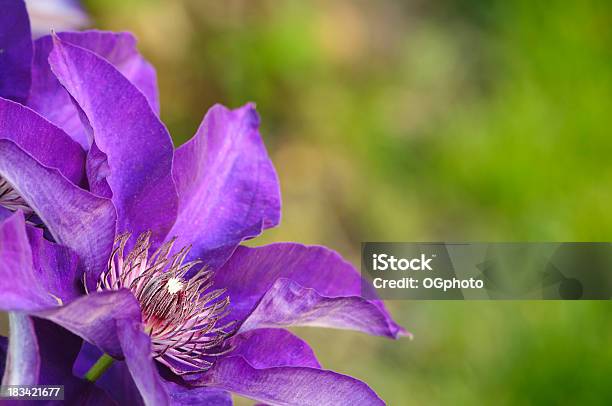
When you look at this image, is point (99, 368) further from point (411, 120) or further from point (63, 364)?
point (411, 120)

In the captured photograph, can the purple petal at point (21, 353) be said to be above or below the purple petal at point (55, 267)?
below

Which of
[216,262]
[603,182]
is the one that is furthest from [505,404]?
[216,262]

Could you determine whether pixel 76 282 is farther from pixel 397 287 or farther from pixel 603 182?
pixel 603 182

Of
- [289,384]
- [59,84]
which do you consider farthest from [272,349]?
[59,84]

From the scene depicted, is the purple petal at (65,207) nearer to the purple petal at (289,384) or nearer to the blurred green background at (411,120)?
the purple petal at (289,384)

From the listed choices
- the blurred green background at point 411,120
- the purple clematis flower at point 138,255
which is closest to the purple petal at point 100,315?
the purple clematis flower at point 138,255

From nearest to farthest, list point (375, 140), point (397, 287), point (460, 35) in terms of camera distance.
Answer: point (397, 287), point (375, 140), point (460, 35)

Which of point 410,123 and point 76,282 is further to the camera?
point 410,123
